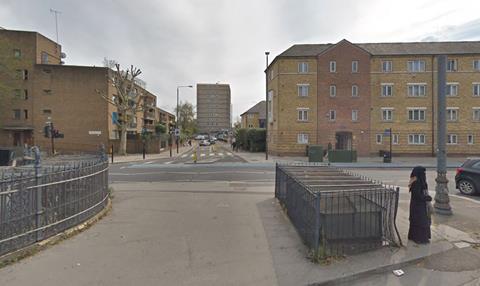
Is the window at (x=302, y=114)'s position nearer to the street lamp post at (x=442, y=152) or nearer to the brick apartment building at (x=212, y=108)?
the street lamp post at (x=442, y=152)

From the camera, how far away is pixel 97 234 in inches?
239

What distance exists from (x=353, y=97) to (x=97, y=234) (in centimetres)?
3256

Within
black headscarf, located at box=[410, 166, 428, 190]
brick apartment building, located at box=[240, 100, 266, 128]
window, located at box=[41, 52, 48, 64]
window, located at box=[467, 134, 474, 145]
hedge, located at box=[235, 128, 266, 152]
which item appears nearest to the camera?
black headscarf, located at box=[410, 166, 428, 190]

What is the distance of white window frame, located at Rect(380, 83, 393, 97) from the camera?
3375 cm

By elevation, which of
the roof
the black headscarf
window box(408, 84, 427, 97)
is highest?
the roof

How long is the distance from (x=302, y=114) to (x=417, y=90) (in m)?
13.3

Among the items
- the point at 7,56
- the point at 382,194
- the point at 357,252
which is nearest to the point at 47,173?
the point at 357,252

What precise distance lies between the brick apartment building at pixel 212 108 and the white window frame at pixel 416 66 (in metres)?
121

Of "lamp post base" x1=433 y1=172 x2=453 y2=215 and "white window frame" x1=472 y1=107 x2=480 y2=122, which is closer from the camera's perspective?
"lamp post base" x1=433 y1=172 x2=453 y2=215

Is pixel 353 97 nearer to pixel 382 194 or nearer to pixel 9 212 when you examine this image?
pixel 382 194

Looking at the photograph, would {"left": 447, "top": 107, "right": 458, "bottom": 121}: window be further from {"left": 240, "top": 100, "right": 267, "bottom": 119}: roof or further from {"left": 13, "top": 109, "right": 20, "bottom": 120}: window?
{"left": 13, "top": 109, "right": 20, "bottom": 120}: window

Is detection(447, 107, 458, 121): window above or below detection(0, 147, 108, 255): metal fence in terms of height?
above

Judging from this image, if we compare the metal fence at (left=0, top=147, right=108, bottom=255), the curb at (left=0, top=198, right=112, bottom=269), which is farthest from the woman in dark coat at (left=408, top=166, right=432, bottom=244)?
the metal fence at (left=0, top=147, right=108, bottom=255)

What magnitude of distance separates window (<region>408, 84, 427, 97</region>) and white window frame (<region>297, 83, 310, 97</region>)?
37.9 feet
